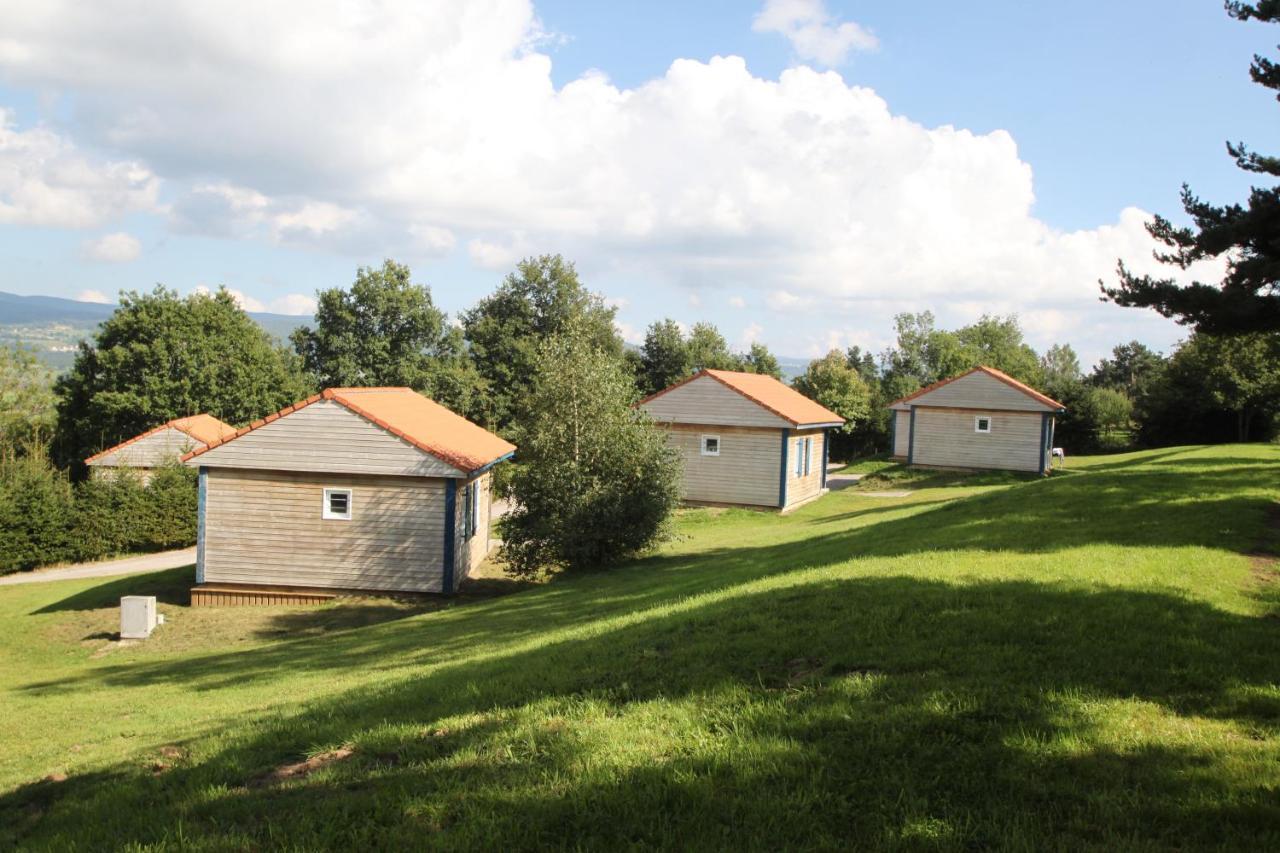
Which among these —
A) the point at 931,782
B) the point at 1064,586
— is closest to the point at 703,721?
the point at 931,782

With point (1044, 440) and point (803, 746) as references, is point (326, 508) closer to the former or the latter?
point (803, 746)

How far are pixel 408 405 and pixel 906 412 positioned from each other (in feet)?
115

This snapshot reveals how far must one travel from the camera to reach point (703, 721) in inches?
237

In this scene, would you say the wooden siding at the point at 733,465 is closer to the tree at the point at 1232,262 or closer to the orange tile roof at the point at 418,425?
the orange tile roof at the point at 418,425

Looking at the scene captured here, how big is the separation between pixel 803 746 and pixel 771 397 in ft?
100

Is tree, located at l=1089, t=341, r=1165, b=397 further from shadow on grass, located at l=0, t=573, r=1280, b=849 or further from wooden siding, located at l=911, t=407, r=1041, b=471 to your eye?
shadow on grass, located at l=0, t=573, r=1280, b=849

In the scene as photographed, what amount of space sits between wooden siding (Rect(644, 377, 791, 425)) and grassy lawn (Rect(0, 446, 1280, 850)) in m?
20.0

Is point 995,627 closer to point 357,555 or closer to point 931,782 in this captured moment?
point 931,782

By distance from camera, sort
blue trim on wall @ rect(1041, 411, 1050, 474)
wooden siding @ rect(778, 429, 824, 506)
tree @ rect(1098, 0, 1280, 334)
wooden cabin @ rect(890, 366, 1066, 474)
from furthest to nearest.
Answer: wooden cabin @ rect(890, 366, 1066, 474)
blue trim on wall @ rect(1041, 411, 1050, 474)
wooden siding @ rect(778, 429, 824, 506)
tree @ rect(1098, 0, 1280, 334)

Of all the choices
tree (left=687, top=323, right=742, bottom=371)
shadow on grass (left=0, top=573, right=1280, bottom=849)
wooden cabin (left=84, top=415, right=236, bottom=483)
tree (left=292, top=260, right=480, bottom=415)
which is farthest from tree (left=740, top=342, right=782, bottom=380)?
shadow on grass (left=0, top=573, right=1280, bottom=849)

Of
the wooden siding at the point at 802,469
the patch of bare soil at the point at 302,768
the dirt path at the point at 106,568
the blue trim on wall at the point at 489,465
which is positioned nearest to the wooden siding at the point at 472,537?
the blue trim on wall at the point at 489,465

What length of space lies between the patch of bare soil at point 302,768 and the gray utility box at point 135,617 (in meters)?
14.6

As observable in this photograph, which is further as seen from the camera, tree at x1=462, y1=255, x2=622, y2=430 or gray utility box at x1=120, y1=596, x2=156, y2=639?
tree at x1=462, y1=255, x2=622, y2=430

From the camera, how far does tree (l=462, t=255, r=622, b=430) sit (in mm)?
59875
